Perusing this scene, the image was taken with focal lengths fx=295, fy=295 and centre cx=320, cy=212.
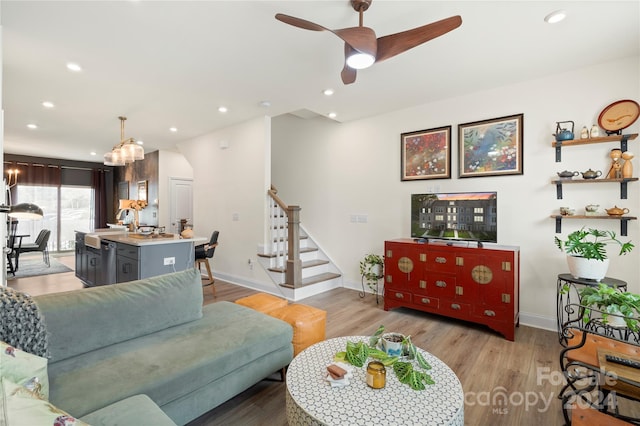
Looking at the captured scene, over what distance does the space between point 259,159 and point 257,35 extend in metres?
2.35

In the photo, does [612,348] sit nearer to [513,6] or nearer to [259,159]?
[513,6]

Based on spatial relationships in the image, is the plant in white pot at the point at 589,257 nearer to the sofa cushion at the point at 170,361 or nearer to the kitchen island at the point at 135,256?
the sofa cushion at the point at 170,361

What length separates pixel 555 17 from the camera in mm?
2146

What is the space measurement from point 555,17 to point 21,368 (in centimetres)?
352

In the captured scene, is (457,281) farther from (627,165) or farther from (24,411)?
(24,411)

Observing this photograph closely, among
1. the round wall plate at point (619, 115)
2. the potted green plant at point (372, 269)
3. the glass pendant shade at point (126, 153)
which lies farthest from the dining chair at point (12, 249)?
the round wall plate at point (619, 115)

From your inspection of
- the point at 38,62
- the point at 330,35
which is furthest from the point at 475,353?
the point at 38,62

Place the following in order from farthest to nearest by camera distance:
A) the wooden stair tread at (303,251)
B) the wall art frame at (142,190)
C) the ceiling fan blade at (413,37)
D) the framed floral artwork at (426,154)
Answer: the wall art frame at (142,190), the wooden stair tread at (303,251), the framed floral artwork at (426,154), the ceiling fan blade at (413,37)

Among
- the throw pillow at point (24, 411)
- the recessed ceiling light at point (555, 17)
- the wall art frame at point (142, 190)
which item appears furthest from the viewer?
the wall art frame at point (142, 190)

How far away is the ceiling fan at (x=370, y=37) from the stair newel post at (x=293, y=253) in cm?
250

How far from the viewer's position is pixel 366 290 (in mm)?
4562

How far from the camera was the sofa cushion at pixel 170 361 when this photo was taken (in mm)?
1341

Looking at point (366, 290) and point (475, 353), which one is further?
point (366, 290)

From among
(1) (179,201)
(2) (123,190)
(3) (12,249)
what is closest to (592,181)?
(1) (179,201)
